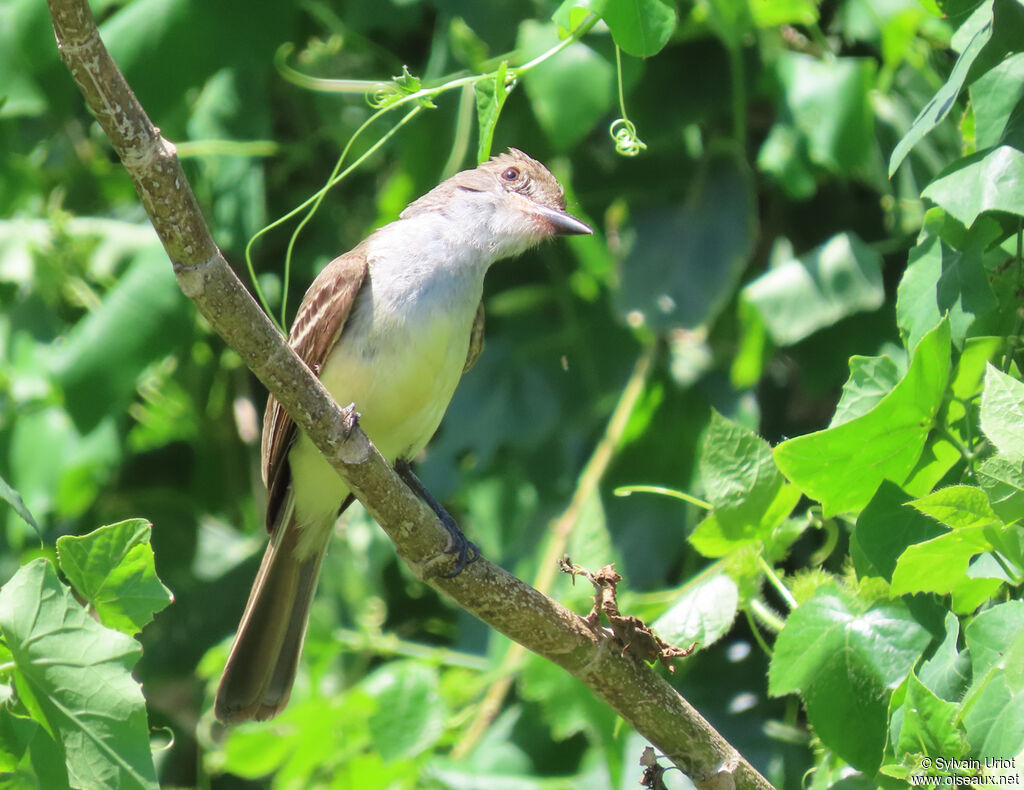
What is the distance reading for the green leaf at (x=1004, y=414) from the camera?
5.74 feet

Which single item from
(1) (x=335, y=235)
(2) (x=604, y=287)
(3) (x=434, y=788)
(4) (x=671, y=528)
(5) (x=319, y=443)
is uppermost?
(5) (x=319, y=443)

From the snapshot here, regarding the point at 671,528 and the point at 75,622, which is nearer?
the point at 75,622

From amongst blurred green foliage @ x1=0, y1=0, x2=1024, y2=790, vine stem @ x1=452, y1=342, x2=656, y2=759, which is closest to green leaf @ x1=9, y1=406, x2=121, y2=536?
blurred green foliage @ x1=0, y1=0, x2=1024, y2=790

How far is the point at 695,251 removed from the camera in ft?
10.7

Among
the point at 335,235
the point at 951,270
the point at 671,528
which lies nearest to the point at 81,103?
the point at 335,235

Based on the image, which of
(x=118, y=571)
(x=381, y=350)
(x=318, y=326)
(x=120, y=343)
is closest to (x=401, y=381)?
(x=381, y=350)

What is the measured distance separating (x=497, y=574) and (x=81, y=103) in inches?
103

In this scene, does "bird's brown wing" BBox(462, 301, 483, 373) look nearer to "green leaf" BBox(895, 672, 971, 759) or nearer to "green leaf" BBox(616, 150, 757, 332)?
"green leaf" BBox(616, 150, 757, 332)

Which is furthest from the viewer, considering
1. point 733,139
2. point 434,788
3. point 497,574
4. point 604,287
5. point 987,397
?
point 604,287

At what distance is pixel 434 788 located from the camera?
10.3ft

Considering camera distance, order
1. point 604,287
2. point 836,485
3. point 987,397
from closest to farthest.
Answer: point 987,397 < point 836,485 < point 604,287

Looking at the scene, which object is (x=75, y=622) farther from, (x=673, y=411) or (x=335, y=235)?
(x=335, y=235)

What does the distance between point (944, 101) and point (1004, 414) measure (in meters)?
0.59

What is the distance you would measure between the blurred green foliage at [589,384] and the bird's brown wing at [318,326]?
1.52 ft
